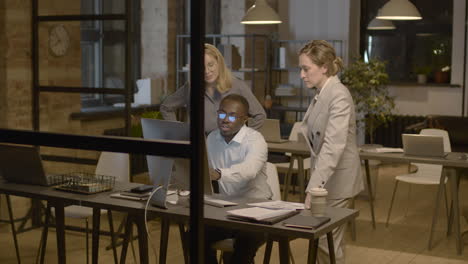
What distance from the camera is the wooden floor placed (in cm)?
367

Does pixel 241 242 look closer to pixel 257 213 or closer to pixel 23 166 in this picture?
pixel 257 213

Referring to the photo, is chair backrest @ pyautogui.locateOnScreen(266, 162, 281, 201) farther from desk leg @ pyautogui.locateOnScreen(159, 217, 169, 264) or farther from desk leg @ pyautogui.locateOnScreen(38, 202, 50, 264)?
desk leg @ pyautogui.locateOnScreen(38, 202, 50, 264)

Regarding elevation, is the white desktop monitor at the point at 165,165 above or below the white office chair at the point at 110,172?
above

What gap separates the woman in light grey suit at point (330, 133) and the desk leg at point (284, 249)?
592 millimetres

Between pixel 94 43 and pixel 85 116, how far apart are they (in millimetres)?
693

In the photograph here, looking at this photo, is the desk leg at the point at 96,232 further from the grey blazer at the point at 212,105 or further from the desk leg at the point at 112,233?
the grey blazer at the point at 212,105

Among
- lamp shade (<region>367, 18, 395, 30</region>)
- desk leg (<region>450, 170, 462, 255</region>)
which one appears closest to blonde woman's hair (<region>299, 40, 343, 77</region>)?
desk leg (<region>450, 170, 462, 255</region>)

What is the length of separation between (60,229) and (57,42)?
89.4 inches

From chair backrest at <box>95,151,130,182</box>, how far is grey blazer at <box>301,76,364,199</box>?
3.49 ft

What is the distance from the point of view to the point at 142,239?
11.1ft

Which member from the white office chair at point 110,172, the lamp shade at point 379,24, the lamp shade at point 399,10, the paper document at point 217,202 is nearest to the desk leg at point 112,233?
the white office chair at point 110,172

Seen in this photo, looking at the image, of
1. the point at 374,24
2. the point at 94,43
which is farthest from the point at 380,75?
the point at 94,43

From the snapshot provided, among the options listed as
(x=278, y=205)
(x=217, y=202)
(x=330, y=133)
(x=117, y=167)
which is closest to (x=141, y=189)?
(x=217, y=202)

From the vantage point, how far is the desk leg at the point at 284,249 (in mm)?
3737
